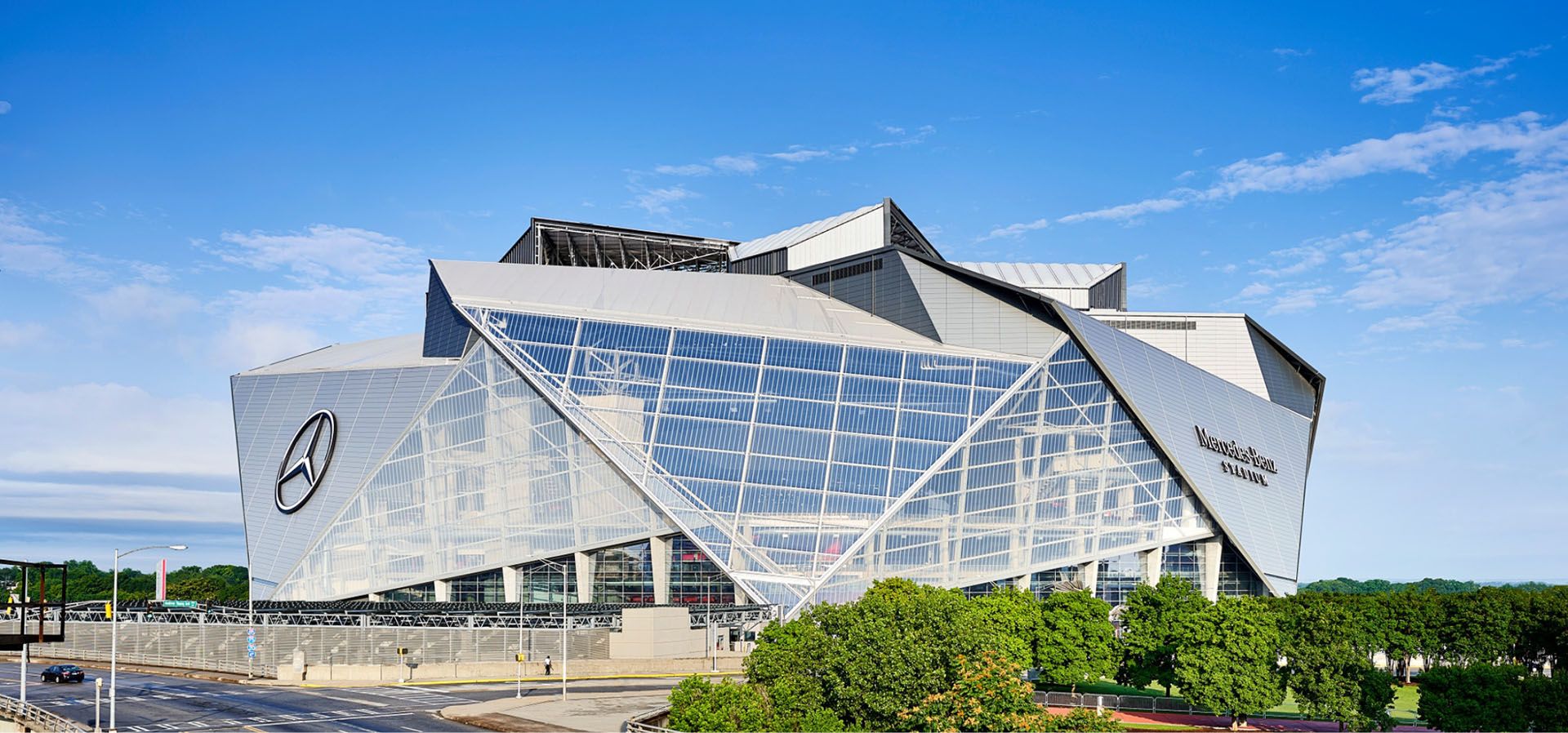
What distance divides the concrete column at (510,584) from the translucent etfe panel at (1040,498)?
26728mm

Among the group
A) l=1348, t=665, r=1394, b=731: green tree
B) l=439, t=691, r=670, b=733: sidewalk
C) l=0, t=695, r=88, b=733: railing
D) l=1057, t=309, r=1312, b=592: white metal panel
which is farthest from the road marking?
l=1057, t=309, r=1312, b=592: white metal panel

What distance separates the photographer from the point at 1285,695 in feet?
283

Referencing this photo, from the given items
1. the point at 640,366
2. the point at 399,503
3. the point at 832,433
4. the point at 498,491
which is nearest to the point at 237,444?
the point at 399,503

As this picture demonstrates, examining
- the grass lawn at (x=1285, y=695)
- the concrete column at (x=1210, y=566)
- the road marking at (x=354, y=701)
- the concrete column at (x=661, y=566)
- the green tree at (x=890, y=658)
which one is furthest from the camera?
the concrete column at (x=1210, y=566)

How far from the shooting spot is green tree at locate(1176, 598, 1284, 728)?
72312 mm

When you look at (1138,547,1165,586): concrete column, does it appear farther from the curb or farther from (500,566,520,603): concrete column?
(500,566,520,603): concrete column

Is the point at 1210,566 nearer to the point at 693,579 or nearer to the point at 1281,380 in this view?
the point at 1281,380

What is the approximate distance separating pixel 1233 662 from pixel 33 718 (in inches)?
2377

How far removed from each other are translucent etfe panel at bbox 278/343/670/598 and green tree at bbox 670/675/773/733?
163ft

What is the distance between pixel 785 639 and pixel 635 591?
4938cm

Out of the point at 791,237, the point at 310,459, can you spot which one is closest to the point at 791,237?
the point at 791,237

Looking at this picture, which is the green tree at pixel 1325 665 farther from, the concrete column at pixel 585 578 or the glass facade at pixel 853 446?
the concrete column at pixel 585 578

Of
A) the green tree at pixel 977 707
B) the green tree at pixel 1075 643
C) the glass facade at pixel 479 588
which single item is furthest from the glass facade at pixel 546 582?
the green tree at pixel 977 707

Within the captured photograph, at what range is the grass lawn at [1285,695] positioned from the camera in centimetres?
8544
